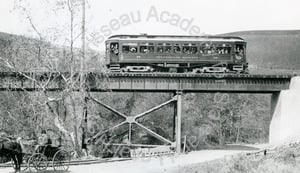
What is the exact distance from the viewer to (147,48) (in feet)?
103

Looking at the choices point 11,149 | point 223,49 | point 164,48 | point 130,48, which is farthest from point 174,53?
point 11,149

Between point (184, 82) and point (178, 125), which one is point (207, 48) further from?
point (178, 125)

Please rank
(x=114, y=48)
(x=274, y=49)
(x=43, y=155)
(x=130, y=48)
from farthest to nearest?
(x=274, y=49)
(x=114, y=48)
(x=130, y=48)
(x=43, y=155)

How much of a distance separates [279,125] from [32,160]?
2099 centimetres

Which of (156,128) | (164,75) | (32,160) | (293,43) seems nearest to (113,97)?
(156,128)

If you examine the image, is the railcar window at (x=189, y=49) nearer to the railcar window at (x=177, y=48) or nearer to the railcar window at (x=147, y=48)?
the railcar window at (x=177, y=48)

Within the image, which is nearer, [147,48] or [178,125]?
[178,125]

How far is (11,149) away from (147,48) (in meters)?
17.9

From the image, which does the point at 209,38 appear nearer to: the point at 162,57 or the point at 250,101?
the point at 162,57

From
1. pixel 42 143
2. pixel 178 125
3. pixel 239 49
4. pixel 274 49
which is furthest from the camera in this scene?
pixel 274 49

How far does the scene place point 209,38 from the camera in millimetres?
31734

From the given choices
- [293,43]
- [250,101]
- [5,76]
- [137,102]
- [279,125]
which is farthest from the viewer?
[293,43]

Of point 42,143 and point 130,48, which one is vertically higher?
point 130,48

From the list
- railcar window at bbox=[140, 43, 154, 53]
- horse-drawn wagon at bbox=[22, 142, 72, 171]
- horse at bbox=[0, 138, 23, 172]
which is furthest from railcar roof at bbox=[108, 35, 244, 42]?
horse at bbox=[0, 138, 23, 172]
